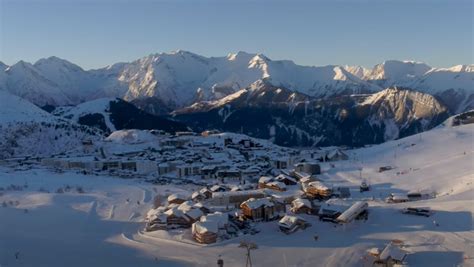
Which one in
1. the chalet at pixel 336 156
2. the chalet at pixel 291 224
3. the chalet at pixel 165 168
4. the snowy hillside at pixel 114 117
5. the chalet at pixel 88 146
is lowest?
the chalet at pixel 291 224

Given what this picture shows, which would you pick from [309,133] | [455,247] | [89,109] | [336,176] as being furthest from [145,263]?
[309,133]

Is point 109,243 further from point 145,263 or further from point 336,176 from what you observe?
point 336,176

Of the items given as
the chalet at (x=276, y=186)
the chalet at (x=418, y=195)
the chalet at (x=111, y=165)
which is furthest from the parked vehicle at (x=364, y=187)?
the chalet at (x=111, y=165)

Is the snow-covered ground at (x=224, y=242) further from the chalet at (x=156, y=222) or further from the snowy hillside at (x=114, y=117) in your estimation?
the snowy hillside at (x=114, y=117)

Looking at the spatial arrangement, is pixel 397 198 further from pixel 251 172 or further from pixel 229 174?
pixel 229 174

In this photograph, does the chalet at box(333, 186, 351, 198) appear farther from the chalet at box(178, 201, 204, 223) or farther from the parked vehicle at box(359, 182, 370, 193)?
the chalet at box(178, 201, 204, 223)

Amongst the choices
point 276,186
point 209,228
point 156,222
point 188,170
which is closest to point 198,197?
point 276,186
